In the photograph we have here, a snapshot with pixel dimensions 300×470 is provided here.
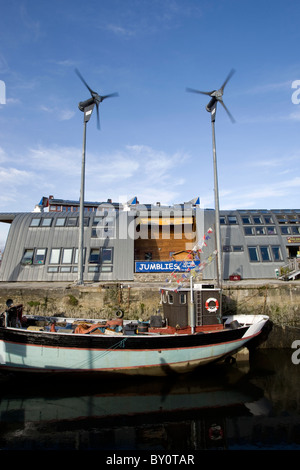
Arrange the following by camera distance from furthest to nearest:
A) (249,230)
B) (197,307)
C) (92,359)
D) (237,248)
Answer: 1. (249,230)
2. (237,248)
3. (197,307)
4. (92,359)

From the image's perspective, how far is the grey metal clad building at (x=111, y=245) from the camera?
30.2m

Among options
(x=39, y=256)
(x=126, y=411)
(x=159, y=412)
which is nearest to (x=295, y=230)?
(x=159, y=412)

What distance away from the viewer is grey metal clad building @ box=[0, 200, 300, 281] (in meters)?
30.2

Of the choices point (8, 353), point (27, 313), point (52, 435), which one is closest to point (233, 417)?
point (52, 435)

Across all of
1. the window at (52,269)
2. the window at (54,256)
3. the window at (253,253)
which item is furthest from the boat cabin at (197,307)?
the window at (54,256)

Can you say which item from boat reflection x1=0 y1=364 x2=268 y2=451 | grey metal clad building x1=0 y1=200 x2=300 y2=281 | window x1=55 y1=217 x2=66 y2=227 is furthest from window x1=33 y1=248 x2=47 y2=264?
boat reflection x1=0 y1=364 x2=268 y2=451

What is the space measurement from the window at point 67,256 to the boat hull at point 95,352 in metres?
14.0

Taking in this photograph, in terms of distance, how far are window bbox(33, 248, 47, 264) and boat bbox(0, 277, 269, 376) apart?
11.9m

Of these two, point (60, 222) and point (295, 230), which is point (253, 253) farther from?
point (60, 222)

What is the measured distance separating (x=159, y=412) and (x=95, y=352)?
5.15 metres

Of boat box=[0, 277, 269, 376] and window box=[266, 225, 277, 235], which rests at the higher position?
window box=[266, 225, 277, 235]

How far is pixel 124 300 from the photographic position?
80.3ft

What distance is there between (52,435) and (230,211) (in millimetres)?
31193

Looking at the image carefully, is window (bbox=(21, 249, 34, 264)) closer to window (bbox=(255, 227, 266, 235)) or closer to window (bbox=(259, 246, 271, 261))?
window (bbox=(259, 246, 271, 261))
